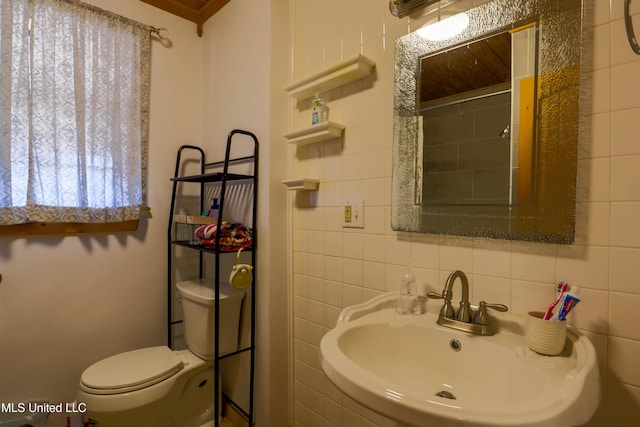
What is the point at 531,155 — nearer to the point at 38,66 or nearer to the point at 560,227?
the point at 560,227

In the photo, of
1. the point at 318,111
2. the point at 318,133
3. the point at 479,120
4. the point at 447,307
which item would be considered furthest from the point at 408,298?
the point at 318,111

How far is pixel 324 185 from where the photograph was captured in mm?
1443

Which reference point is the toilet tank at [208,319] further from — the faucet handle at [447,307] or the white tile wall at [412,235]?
the faucet handle at [447,307]

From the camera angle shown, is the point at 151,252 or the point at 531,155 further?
the point at 151,252

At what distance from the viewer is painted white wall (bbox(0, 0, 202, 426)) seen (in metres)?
1.50

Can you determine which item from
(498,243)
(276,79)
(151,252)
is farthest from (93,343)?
(498,243)

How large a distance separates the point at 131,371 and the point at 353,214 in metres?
1.22

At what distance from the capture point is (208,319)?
1.55 m

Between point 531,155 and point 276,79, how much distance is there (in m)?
1.18

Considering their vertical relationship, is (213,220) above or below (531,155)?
below

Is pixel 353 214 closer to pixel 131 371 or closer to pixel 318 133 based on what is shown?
pixel 318 133

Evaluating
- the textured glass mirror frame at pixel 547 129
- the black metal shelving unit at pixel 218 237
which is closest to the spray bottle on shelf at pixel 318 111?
the black metal shelving unit at pixel 218 237

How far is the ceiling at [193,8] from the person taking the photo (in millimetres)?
1912

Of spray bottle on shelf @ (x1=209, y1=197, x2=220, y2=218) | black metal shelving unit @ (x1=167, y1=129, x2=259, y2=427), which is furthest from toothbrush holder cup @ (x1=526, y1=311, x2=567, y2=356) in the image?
spray bottle on shelf @ (x1=209, y1=197, x2=220, y2=218)
